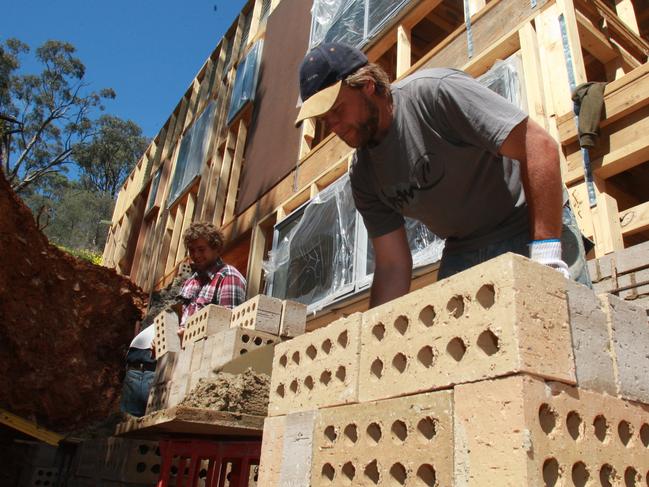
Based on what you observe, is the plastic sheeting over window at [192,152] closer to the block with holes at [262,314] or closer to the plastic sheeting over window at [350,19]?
the plastic sheeting over window at [350,19]

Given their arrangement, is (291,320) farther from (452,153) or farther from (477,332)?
(477,332)

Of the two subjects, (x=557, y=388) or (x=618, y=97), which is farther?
(x=618, y=97)

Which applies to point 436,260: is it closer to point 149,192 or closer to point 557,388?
point 557,388

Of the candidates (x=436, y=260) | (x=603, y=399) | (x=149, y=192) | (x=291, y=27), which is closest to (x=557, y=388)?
(x=603, y=399)

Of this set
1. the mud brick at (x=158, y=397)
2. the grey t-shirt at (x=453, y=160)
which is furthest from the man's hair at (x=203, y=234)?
the grey t-shirt at (x=453, y=160)

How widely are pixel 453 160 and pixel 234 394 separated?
6.82 ft

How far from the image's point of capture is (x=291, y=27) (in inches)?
451

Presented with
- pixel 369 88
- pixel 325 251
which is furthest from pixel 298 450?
pixel 325 251

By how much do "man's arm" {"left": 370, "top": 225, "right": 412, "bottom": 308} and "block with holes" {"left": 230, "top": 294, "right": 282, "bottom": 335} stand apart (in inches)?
72.6

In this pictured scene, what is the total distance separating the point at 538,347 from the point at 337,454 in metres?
0.89

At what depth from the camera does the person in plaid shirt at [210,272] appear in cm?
515

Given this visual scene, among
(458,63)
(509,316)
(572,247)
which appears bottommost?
(509,316)

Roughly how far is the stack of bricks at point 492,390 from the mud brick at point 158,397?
340cm

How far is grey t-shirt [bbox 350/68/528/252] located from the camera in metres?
2.08
